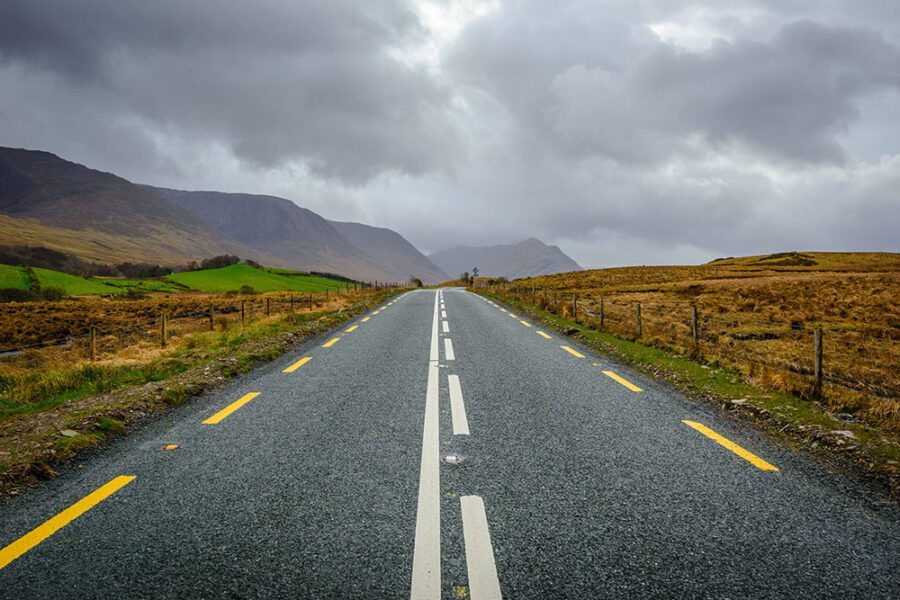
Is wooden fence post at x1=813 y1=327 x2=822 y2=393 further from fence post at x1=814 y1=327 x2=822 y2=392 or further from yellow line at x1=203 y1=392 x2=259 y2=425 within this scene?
yellow line at x1=203 y1=392 x2=259 y2=425

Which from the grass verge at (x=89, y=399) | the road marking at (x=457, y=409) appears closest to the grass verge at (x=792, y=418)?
the road marking at (x=457, y=409)

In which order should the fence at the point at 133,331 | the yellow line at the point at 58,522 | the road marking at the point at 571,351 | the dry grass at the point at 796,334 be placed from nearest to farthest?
the yellow line at the point at 58,522
the dry grass at the point at 796,334
the road marking at the point at 571,351
the fence at the point at 133,331

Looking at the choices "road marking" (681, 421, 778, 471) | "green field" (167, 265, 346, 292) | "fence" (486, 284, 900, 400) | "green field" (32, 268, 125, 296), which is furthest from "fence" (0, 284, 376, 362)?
"green field" (167, 265, 346, 292)

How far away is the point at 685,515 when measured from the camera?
304cm

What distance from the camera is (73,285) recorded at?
191 ft

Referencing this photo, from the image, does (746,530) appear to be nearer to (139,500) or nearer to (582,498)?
(582,498)

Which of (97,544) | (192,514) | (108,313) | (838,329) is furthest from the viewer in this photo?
(108,313)

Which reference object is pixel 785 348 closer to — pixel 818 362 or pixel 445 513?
pixel 818 362

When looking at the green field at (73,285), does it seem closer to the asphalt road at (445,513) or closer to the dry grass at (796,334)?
the dry grass at (796,334)

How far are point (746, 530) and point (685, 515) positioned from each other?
38cm

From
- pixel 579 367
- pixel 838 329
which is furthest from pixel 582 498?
pixel 838 329

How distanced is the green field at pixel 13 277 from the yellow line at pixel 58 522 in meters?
69.4

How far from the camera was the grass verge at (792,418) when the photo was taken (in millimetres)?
3953

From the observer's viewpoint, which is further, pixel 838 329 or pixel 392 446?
pixel 838 329
